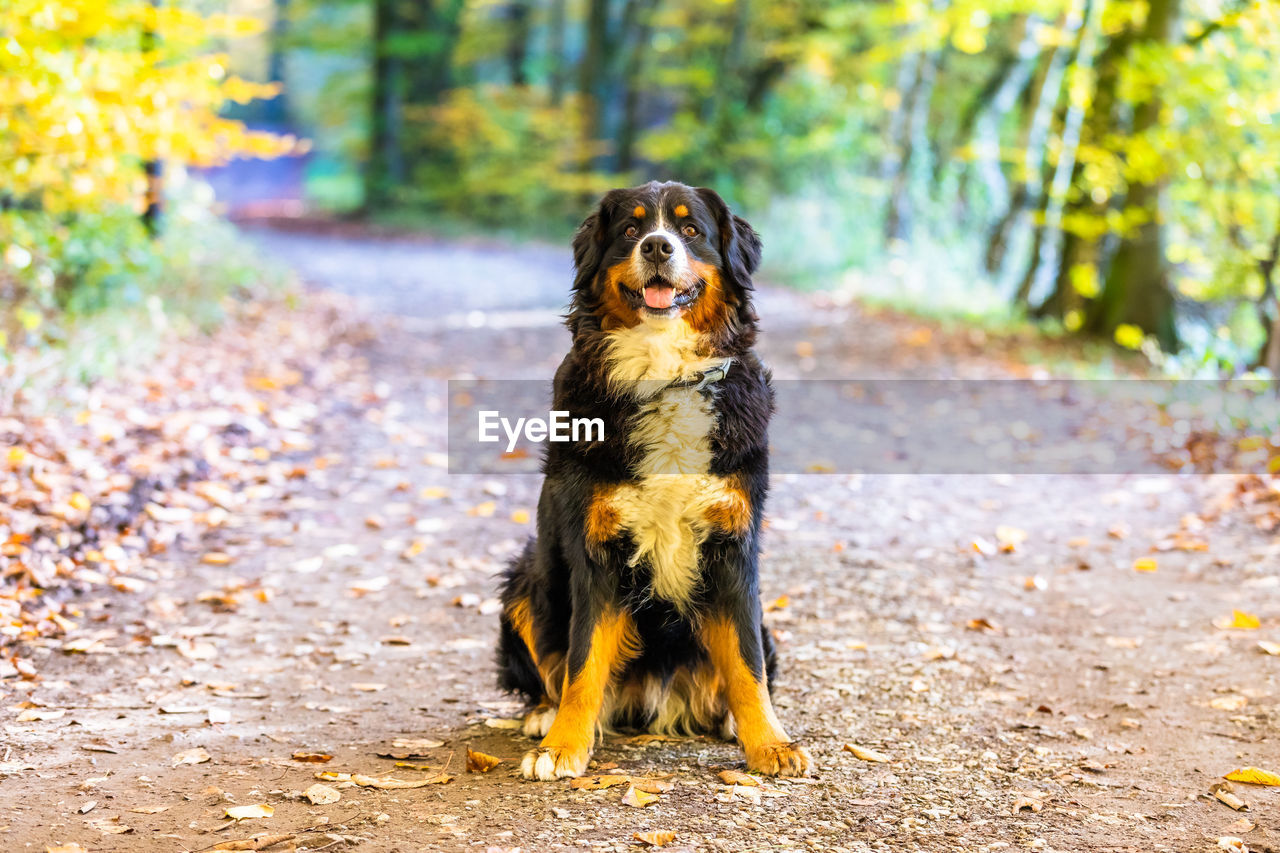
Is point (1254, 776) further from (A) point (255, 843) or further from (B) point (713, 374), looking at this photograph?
(A) point (255, 843)

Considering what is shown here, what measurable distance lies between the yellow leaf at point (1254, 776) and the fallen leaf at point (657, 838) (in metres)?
1.88

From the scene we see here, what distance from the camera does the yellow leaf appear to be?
134 inches

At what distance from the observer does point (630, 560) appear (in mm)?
3473

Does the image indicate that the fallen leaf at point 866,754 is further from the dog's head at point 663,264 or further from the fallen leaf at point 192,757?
the fallen leaf at point 192,757

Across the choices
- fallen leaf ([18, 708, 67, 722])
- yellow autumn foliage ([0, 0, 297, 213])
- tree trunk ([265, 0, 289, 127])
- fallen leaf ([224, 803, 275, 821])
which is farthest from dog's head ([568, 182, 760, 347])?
tree trunk ([265, 0, 289, 127])

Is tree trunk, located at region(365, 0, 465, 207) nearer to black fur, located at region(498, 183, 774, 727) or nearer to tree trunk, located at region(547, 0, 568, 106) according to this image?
tree trunk, located at region(547, 0, 568, 106)

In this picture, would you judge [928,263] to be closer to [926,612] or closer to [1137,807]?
[926,612]

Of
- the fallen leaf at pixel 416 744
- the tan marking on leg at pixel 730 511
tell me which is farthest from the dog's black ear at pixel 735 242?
the fallen leaf at pixel 416 744

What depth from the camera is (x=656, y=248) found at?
3.53m

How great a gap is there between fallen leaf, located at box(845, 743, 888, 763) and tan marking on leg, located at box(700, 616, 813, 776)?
24 centimetres

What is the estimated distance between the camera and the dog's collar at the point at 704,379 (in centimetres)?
361

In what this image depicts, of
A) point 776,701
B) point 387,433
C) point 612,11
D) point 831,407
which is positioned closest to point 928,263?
point 831,407

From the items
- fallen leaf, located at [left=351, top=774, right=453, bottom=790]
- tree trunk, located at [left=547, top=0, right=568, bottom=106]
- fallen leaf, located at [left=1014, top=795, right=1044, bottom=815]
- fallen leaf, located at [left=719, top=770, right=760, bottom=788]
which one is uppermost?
tree trunk, located at [left=547, top=0, right=568, bottom=106]

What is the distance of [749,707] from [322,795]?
1368 mm
